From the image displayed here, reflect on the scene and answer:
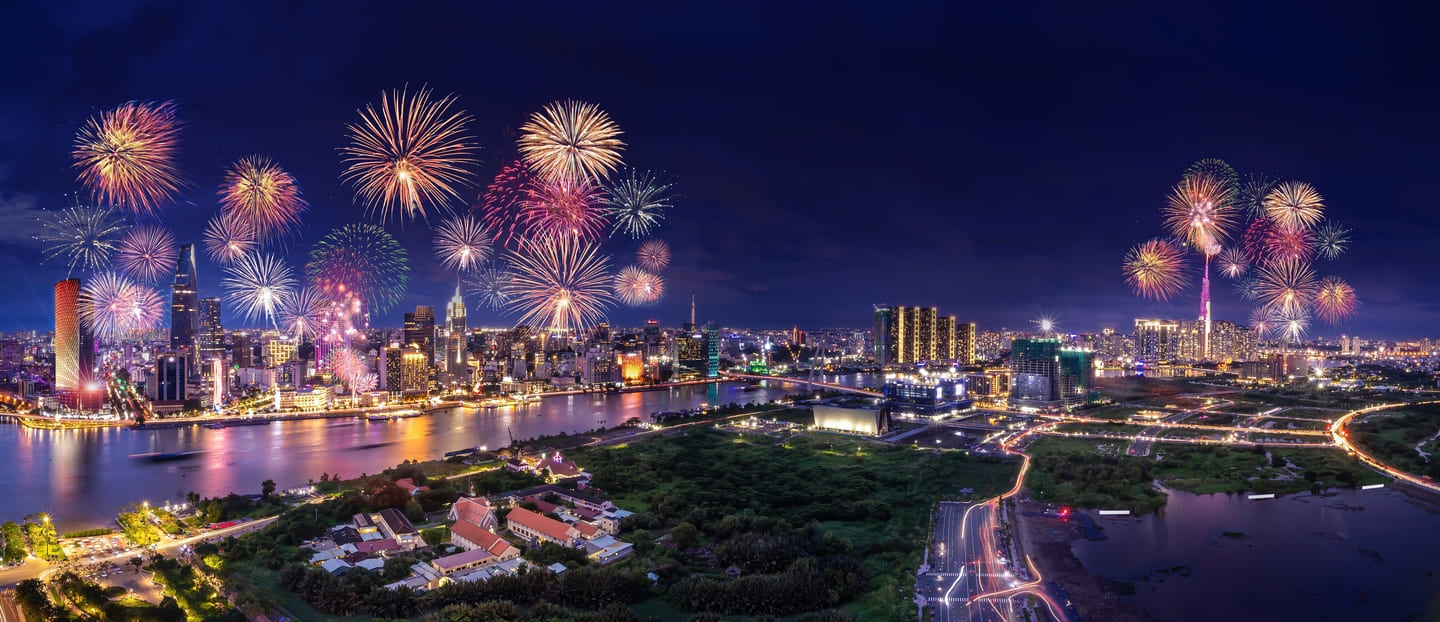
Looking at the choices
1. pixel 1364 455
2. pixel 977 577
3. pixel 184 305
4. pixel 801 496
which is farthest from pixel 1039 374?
pixel 184 305

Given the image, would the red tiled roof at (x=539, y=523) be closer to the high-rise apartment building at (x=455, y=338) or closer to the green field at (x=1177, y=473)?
the green field at (x=1177, y=473)

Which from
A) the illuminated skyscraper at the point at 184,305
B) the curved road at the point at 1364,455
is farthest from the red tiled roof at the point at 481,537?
the illuminated skyscraper at the point at 184,305

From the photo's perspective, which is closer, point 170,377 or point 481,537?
point 481,537

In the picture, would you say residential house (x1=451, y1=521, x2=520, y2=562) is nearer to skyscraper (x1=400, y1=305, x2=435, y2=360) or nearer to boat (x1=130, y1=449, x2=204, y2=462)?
boat (x1=130, y1=449, x2=204, y2=462)

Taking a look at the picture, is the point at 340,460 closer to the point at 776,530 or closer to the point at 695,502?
the point at 695,502

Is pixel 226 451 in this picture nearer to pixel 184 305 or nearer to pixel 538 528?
pixel 538 528

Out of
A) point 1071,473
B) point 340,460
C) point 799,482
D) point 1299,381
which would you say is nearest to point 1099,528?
point 1071,473

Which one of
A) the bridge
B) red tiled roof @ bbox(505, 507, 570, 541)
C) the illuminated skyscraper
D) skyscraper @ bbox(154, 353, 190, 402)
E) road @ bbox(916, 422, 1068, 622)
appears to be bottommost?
the bridge

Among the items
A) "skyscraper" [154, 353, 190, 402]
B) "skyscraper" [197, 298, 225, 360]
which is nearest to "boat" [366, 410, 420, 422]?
"skyscraper" [154, 353, 190, 402]
